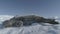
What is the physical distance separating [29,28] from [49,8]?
1.29 feet

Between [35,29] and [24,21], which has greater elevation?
[24,21]

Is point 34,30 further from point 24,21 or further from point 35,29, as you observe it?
point 24,21

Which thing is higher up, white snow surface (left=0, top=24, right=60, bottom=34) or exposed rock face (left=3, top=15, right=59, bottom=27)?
exposed rock face (left=3, top=15, right=59, bottom=27)

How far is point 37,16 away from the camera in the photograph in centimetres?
119

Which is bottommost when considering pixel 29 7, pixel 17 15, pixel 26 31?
pixel 26 31

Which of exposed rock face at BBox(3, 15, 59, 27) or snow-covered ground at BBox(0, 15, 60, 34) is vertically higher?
exposed rock face at BBox(3, 15, 59, 27)

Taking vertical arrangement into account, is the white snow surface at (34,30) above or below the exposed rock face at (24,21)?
below

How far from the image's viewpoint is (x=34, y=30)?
3.77 feet

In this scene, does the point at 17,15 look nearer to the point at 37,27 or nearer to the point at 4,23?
the point at 4,23

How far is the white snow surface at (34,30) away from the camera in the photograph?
1144mm

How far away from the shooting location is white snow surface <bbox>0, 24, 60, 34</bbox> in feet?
3.75

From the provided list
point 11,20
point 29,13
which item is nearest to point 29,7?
point 29,13

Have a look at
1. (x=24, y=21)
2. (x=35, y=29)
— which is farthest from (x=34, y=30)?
(x=24, y=21)

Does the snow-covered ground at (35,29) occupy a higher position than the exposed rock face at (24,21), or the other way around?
the exposed rock face at (24,21)
